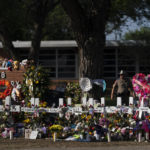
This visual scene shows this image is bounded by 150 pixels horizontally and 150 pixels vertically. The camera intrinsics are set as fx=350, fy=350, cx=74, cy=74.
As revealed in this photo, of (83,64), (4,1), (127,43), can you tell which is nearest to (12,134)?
(83,64)

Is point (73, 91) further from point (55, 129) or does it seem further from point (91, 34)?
point (55, 129)

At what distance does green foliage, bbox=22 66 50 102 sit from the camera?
9.44 meters

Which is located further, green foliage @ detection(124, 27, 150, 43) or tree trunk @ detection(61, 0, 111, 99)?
green foliage @ detection(124, 27, 150, 43)

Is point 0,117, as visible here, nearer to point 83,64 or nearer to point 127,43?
point 83,64

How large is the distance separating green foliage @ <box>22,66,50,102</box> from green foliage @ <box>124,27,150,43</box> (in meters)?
11.1

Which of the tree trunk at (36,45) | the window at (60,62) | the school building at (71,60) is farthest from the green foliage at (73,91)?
the window at (60,62)

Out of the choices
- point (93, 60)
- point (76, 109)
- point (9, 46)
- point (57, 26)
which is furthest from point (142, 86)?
point (57, 26)

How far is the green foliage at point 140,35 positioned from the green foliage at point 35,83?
438 inches

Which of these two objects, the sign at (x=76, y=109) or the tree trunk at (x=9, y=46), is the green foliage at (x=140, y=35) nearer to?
the tree trunk at (x=9, y=46)

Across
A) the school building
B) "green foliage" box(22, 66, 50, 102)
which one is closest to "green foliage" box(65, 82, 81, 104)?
"green foliage" box(22, 66, 50, 102)

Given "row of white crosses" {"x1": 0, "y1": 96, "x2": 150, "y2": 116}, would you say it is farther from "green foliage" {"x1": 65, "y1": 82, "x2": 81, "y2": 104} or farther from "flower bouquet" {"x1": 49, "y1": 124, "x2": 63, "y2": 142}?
"green foliage" {"x1": 65, "y1": 82, "x2": 81, "y2": 104}

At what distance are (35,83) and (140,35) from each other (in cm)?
1171

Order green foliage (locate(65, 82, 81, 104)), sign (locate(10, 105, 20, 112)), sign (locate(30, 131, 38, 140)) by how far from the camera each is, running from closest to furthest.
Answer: sign (locate(30, 131, 38, 140)) < sign (locate(10, 105, 20, 112)) < green foliage (locate(65, 82, 81, 104))

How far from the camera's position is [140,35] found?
65.2 ft
